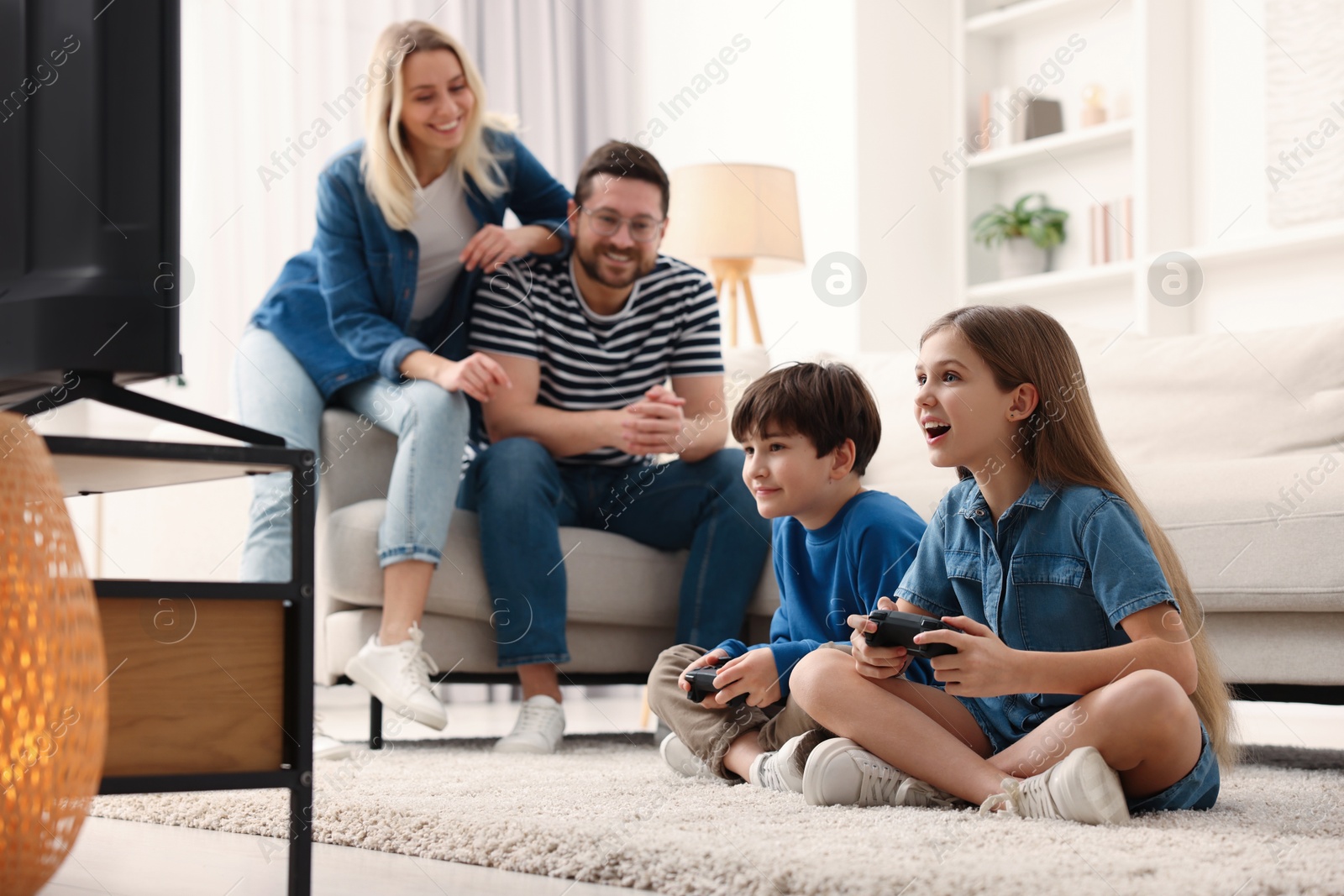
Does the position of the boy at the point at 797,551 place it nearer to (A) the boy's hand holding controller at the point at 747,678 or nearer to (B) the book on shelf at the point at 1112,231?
(A) the boy's hand holding controller at the point at 747,678

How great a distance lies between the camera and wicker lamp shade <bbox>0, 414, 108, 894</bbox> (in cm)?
74

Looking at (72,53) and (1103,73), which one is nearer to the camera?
(72,53)

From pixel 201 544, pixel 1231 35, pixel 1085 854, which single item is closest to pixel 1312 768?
pixel 1085 854

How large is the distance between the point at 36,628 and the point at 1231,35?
3.54m

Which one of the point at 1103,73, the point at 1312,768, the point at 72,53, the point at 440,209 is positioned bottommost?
the point at 1312,768

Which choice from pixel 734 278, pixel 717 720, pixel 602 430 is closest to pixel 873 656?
pixel 717 720

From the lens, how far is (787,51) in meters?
4.09

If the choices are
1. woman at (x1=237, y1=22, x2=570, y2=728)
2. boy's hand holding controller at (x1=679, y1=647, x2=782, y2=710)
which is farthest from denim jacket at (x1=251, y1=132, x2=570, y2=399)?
boy's hand holding controller at (x1=679, y1=647, x2=782, y2=710)

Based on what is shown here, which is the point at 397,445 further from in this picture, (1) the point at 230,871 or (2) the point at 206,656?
(2) the point at 206,656

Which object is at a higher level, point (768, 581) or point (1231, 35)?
point (1231, 35)

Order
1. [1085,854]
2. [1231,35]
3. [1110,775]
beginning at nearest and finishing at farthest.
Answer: [1085,854] → [1110,775] → [1231,35]

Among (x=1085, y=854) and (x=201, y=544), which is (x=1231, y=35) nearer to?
(x=201, y=544)

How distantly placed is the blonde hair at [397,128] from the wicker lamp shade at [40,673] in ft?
4.36

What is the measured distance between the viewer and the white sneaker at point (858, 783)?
3.86 ft
